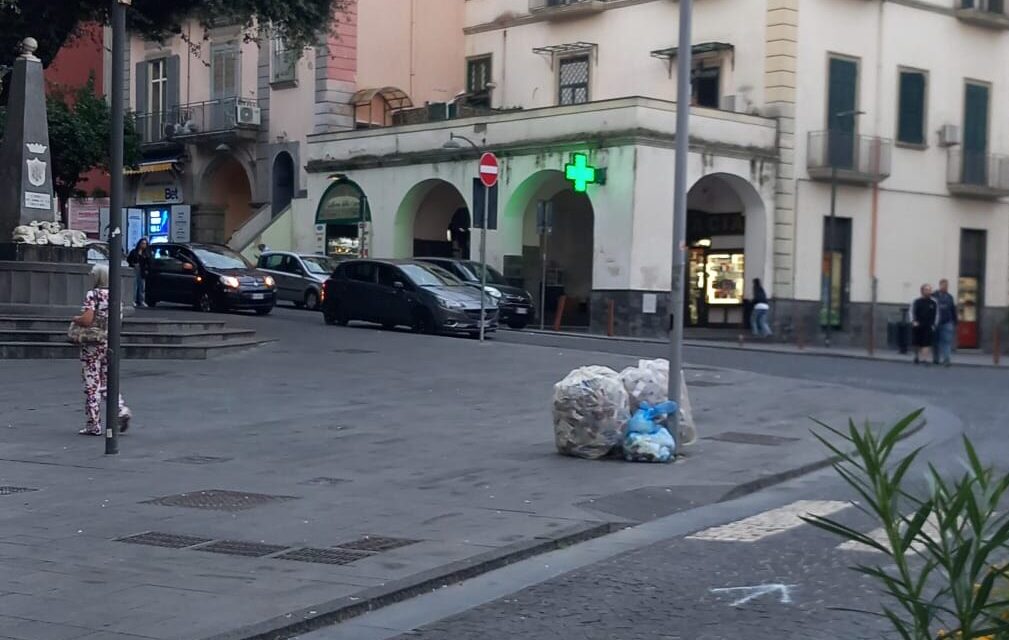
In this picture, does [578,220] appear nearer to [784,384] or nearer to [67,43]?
[67,43]

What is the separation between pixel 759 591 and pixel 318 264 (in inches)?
1172

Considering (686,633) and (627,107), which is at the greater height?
(627,107)

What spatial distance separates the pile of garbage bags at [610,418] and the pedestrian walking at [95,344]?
4400 mm

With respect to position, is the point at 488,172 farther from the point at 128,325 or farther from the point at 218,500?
the point at 218,500

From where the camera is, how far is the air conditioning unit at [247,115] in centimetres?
4356

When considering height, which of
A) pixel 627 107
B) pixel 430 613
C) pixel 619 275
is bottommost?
pixel 430 613

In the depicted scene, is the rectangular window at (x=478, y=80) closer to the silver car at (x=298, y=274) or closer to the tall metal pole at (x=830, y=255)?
the silver car at (x=298, y=274)

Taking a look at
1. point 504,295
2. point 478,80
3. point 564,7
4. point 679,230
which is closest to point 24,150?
point 504,295

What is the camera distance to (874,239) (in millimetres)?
36188

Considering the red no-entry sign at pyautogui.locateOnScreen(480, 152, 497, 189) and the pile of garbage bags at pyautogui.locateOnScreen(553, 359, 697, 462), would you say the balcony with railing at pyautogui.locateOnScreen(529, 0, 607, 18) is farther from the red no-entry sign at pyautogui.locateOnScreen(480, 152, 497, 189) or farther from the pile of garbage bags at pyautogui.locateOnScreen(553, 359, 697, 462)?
the pile of garbage bags at pyautogui.locateOnScreen(553, 359, 697, 462)

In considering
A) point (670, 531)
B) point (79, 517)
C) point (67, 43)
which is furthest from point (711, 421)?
point (67, 43)

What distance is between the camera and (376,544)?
27.3ft

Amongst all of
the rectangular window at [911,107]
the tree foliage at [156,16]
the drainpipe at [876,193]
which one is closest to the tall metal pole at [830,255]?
the drainpipe at [876,193]

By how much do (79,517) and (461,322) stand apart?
17.2 meters
